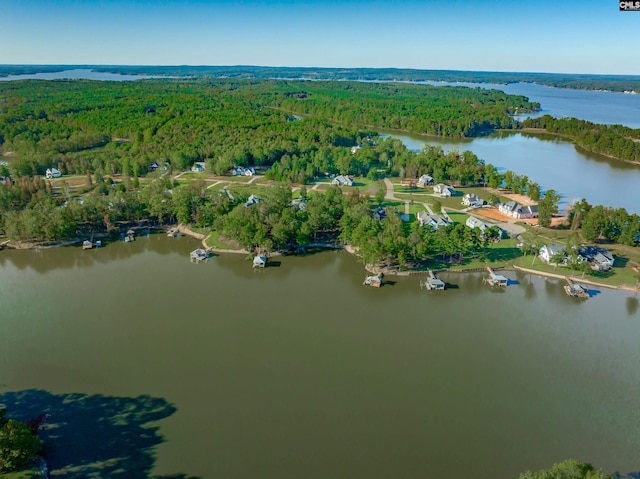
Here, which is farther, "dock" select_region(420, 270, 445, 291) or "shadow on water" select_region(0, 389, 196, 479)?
"dock" select_region(420, 270, 445, 291)

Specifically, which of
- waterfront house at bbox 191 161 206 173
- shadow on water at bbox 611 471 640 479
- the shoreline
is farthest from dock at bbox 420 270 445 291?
waterfront house at bbox 191 161 206 173

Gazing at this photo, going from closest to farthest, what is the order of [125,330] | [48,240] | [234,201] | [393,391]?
[393,391] → [125,330] → [48,240] → [234,201]

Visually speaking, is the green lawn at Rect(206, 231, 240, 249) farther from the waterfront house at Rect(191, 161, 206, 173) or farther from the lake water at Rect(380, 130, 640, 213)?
the lake water at Rect(380, 130, 640, 213)

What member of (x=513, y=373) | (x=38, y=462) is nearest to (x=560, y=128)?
(x=513, y=373)

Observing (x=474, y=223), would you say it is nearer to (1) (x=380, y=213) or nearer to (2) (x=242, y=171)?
(1) (x=380, y=213)

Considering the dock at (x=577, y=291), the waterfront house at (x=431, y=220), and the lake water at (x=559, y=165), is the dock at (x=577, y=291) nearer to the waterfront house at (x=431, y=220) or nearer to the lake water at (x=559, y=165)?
the waterfront house at (x=431, y=220)

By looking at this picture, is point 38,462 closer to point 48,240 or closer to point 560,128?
point 48,240

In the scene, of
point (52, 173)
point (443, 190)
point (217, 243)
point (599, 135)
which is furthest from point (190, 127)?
point (599, 135)
